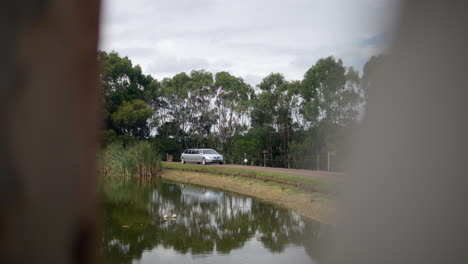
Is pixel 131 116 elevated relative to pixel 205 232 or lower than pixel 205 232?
Result: elevated

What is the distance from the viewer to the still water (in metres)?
7.76

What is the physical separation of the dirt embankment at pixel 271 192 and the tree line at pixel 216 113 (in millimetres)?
4645

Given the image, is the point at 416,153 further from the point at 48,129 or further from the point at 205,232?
the point at 205,232

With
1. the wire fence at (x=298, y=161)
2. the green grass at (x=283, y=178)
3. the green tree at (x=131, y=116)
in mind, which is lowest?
the green grass at (x=283, y=178)

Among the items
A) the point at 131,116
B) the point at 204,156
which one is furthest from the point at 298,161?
the point at 131,116

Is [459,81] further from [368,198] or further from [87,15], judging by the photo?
[87,15]

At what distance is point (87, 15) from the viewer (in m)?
0.41

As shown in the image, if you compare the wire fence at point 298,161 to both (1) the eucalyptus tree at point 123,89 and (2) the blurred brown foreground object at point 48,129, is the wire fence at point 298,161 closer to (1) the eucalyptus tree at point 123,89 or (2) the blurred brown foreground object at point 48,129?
(1) the eucalyptus tree at point 123,89

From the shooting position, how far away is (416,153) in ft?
2.72

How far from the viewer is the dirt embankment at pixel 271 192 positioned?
11.2 m

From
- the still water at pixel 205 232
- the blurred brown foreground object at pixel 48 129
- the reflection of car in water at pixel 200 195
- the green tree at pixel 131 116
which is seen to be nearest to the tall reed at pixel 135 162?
the reflection of car in water at pixel 200 195

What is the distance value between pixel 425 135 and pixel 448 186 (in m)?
0.11

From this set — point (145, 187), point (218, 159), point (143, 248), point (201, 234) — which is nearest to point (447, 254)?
point (143, 248)

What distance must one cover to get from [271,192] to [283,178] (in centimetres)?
78
